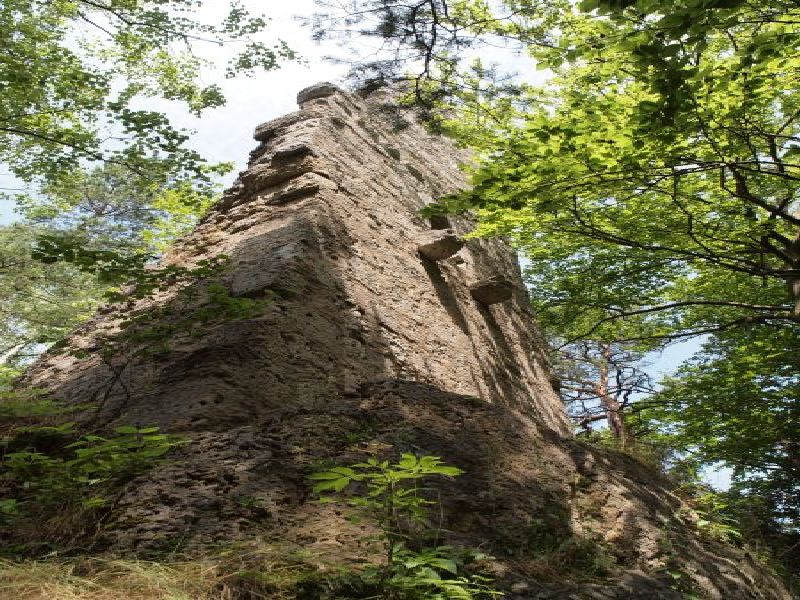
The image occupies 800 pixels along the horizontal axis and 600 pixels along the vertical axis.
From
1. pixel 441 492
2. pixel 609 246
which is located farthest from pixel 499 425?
pixel 609 246

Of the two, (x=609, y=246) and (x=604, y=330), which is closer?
(x=609, y=246)

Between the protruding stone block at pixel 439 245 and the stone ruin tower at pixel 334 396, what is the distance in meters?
0.03

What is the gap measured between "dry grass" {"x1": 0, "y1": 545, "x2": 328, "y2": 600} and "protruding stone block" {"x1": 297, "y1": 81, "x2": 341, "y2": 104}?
7.32 metres

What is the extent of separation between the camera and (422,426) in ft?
12.1

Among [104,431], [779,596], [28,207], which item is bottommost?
[779,596]

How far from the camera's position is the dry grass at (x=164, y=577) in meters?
2.03

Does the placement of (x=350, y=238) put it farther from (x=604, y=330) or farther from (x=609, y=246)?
(x=604, y=330)

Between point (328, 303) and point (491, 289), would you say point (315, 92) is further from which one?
point (328, 303)

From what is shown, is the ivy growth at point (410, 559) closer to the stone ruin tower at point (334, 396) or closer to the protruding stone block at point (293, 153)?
the stone ruin tower at point (334, 396)

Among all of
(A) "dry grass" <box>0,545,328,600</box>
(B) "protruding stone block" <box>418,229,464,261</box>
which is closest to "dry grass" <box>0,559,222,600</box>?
(A) "dry grass" <box>0,545,328,600</box>

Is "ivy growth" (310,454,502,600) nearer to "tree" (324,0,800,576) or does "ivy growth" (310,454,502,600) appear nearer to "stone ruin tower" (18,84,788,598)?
"stone ruin tower" (18,84,788,598)

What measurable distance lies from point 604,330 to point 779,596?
1014cm

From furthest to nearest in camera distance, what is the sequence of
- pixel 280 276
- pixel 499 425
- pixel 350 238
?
pixel 350 238, pixel 280 276, pixel 499 425

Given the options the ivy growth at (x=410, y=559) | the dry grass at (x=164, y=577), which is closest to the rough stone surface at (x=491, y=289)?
the ivy growth at (x=410, y=559)
